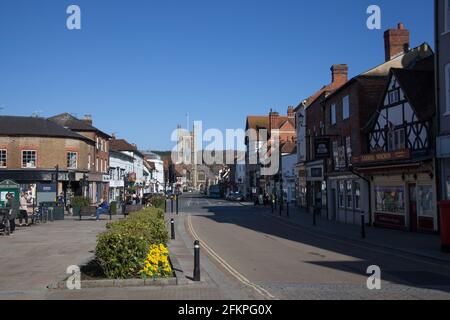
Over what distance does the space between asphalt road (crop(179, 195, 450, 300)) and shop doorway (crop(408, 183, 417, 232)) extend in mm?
4554

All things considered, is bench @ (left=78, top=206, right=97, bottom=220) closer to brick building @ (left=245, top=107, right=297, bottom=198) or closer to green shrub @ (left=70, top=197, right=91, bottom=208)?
green shrub @ (left=70, top=197, right=91, bottom=208)

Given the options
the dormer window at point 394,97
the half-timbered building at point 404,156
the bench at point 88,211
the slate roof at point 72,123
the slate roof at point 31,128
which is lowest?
the bench at point 88,211

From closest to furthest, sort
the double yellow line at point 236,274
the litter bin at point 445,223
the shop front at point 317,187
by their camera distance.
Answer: the double yellow line at point 236,274, the litter bin at point 445,223, the shop front at point 317,187

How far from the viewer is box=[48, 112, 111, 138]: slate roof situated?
59.8 metres

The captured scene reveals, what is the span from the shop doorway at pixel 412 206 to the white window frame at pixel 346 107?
8714mm

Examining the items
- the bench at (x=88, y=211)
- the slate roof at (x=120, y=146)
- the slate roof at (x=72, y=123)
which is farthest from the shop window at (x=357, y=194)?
the slate roof at (x=120, y=146)

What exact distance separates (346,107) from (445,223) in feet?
57.9

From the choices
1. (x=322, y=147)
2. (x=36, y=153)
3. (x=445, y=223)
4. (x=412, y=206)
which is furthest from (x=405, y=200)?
(x=36, y=153)

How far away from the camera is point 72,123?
200ft

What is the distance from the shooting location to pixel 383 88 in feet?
100

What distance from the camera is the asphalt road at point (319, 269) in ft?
34.3

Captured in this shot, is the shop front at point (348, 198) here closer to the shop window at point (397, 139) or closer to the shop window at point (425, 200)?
the shop window at point (397, 139)

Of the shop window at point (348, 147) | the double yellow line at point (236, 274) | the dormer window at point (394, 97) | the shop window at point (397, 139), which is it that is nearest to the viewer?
the double yellow line at point (236, 274)

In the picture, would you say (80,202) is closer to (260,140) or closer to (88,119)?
(88,119)
